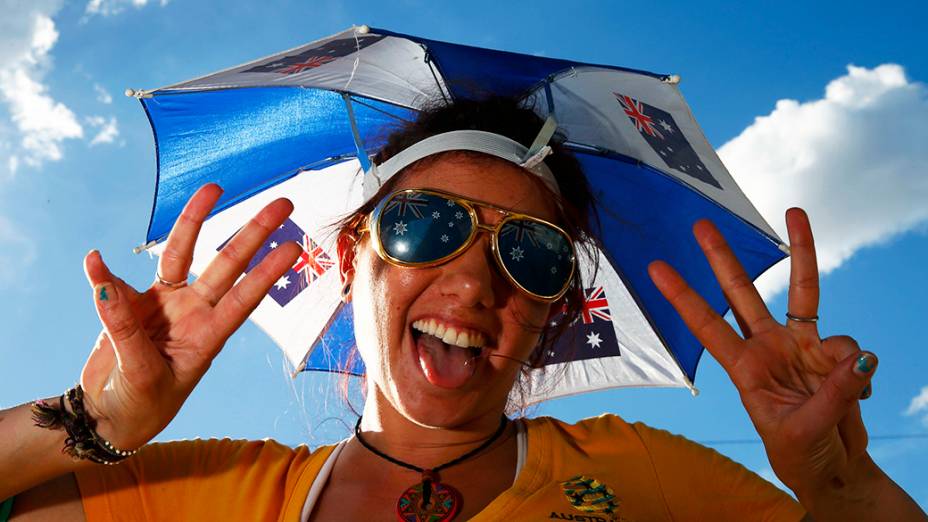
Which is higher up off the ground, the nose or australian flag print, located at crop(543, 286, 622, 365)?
australian flag print, located at crop(543, 286, 622, 365)

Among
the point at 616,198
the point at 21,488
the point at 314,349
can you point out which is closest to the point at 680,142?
the point at 616,198

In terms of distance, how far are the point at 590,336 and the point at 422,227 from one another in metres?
1.77

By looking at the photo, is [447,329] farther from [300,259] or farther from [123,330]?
[300,259]

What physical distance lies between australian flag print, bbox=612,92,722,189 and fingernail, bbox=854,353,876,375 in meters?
1.72

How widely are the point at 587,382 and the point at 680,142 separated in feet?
4.50

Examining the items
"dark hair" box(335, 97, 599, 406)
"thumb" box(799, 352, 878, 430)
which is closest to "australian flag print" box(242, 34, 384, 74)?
"dark hair" box(335, 97, 599, 406)

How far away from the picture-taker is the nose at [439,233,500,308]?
115 inches

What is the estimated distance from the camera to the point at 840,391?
2277 millimetres

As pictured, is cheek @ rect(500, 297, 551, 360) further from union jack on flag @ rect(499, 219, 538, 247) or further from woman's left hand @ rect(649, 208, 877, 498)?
woman's left hand @ rect(649, 208, 877, 498)

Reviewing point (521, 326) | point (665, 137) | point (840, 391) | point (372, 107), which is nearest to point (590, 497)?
point (521, 326)

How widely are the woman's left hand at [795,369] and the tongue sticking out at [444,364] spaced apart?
0.75 m

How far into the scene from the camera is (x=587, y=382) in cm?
453

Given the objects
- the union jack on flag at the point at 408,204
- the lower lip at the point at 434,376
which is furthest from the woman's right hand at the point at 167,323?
the lower lip at the point at 434,376

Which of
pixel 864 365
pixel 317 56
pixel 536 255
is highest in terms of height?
pixel 317 56
